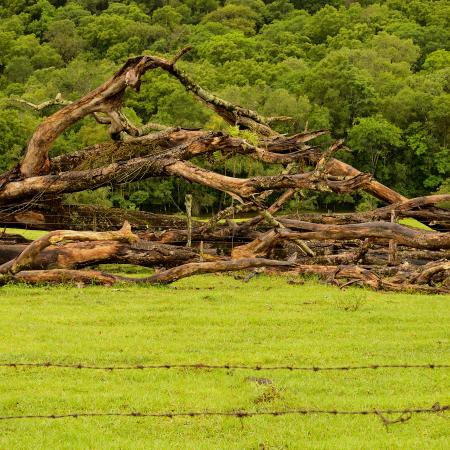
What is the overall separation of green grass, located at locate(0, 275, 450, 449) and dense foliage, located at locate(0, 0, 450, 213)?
8.70m

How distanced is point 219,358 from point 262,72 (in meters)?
102

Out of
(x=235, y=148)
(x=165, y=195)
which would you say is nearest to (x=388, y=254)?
(x=235, y=148)

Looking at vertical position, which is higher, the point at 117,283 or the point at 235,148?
the point at 235,148

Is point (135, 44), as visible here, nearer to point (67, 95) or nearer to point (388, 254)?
point (67, 95)

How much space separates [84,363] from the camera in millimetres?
11797

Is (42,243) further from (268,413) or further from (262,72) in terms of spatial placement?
(262,72)

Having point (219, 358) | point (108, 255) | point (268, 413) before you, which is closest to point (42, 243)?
point (108, 255)

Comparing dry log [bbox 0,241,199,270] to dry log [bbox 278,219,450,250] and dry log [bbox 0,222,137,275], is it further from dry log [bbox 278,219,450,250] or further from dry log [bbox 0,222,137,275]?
dry log [bbox 278,219,450,250]

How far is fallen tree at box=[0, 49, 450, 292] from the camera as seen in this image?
20.1m

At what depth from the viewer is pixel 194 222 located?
86.9ft

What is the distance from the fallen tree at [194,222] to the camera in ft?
65.9

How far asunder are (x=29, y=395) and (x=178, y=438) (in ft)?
7.49

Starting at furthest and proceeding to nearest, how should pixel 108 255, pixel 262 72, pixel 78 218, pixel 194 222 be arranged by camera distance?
pixel 262 72 → pixel 194 222 → pixel 78 218 → pixel 108 255

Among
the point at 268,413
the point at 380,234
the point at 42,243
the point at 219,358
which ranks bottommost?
the point at 380,234
